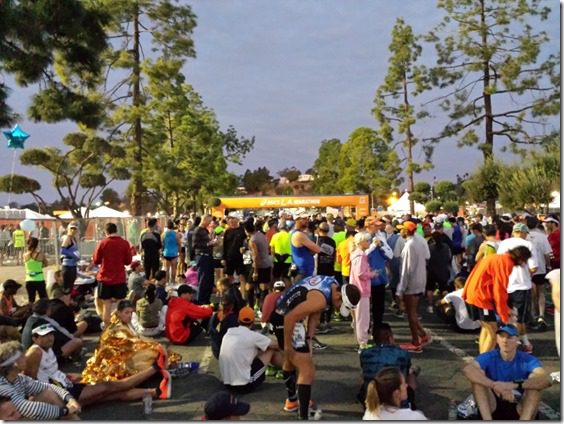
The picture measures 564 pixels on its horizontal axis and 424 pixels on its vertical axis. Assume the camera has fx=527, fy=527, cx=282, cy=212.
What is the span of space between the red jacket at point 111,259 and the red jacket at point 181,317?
1138mm

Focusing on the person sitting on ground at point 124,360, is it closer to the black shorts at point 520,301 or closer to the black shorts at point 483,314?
the black shorts at point 483,314

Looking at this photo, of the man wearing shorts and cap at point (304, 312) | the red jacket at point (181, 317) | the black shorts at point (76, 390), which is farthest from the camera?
the red jacket at point (181, 317)

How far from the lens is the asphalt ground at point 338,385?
489cm

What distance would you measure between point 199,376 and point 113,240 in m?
2.87

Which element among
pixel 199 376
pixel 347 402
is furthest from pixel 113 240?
pixel 347 402

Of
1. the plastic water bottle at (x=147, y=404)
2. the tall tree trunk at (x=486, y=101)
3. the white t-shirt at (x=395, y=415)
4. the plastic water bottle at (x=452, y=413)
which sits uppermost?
the tall tree trunk at (x=486, y=101)

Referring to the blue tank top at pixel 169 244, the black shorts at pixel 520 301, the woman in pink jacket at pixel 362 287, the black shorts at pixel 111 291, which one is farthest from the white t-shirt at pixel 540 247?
the blue tank top at pixel 169 244

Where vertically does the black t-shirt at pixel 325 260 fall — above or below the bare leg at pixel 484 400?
above

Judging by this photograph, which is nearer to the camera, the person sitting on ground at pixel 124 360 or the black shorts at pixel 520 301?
the person sitting on ground at pixel 124 360

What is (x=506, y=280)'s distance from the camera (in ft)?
18.1

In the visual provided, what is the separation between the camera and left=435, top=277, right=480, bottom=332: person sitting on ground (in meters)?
7.55

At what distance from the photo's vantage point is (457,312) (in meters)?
7.69

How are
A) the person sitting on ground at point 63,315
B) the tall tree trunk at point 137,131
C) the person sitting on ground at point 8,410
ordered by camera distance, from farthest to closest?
the tall tree trunk at point 137,131, the person sitting on ground at point 63,315, the person sitting on ground at point 8,410

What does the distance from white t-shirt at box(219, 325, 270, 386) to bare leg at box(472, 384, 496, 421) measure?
2.12 metres
